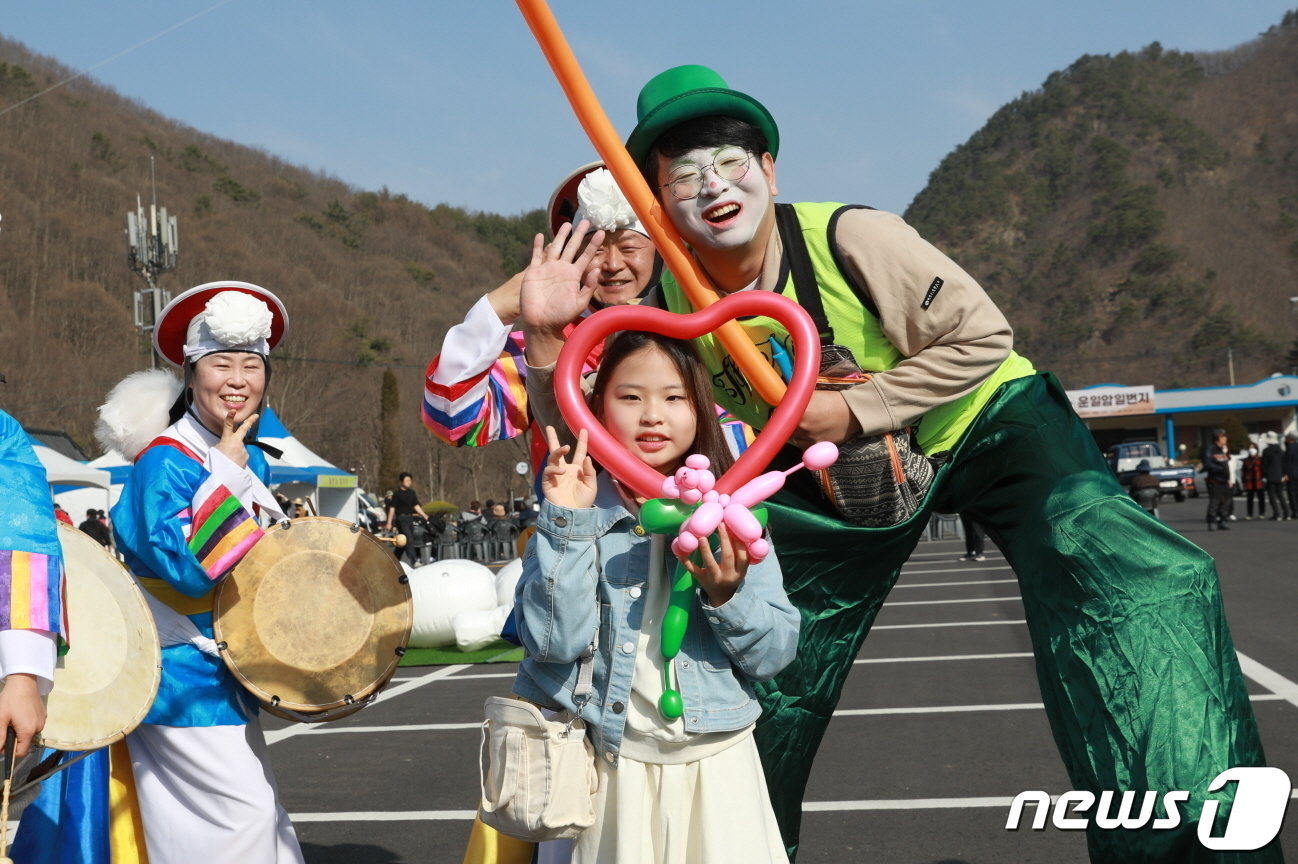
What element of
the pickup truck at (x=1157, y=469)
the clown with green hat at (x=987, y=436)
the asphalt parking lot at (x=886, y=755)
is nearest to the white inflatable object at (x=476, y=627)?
the asphalt parking lot at (x=886, y=755)

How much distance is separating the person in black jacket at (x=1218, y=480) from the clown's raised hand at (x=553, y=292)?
17.6 meters

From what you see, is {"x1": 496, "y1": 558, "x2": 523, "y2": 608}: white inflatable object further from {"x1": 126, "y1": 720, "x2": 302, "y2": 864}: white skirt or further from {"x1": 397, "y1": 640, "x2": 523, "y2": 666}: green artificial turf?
{"x1": 126, "y1": 720, "x2": 302, "y2": 864}: white skirt

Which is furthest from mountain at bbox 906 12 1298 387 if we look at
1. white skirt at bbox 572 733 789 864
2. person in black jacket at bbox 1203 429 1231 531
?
white skirt at bbox 572 733 789 864

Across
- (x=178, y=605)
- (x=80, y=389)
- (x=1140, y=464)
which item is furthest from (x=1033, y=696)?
(x=80, y=389)

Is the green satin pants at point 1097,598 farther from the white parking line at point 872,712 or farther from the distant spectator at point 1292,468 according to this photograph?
the distant spectator at point 1292,468

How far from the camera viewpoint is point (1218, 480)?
18.9m

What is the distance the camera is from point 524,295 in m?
2.79

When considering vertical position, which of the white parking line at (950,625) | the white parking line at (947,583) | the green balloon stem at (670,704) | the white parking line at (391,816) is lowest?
the white parking line at (947,583)

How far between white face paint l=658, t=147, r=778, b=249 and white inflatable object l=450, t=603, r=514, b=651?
298 inches

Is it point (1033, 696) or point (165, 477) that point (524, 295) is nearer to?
point (165, 477)

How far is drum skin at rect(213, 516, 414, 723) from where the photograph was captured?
11.1 feet

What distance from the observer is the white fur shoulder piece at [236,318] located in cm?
350

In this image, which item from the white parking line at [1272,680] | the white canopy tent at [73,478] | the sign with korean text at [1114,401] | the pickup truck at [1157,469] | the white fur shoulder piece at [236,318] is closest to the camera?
the white fur shoulder piece at [236,318]

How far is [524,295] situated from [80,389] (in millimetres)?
40217
